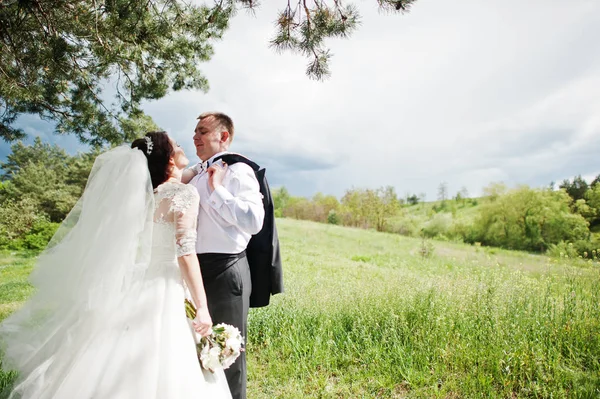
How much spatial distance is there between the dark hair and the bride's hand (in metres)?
0.95

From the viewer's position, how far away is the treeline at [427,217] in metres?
21.1

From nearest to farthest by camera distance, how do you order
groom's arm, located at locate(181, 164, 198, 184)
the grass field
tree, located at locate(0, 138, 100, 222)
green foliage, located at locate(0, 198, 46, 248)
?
groom's arm, located at locate(181, 164, 198, 184) → the grass field → green foliage, located at locate(0, 198, 46, 248) → tree, located at locate(0, 138, 100, 222)

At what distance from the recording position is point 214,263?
2.47m

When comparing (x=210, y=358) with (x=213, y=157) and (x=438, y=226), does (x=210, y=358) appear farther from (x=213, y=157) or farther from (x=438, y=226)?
(x=438, y=226)

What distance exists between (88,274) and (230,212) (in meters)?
0.93

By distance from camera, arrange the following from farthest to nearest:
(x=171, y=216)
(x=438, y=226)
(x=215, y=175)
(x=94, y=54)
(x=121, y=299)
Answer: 1. (x=438, y=226)
2. (x=94, y=54)
3. (x=215, y=175)
4. (x=171, y=216)
5. (x=121, y=299)

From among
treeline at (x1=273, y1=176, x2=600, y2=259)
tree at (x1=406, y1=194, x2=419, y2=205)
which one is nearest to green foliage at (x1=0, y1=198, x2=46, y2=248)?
treeline at (x1=273, y1=176, x2=600, y2=259)

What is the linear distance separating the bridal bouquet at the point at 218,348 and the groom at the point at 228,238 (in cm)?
30

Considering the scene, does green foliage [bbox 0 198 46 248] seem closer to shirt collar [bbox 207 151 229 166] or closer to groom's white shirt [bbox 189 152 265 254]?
shirt collar [bbox 207 151 229 166]

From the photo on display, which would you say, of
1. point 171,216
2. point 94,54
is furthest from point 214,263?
point 94,54

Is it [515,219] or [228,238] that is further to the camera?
[515,219]

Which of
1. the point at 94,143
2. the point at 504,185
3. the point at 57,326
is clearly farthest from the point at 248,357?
the point at 504,185

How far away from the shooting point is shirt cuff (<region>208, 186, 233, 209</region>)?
233cm

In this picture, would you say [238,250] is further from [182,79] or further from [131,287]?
[182,79]
